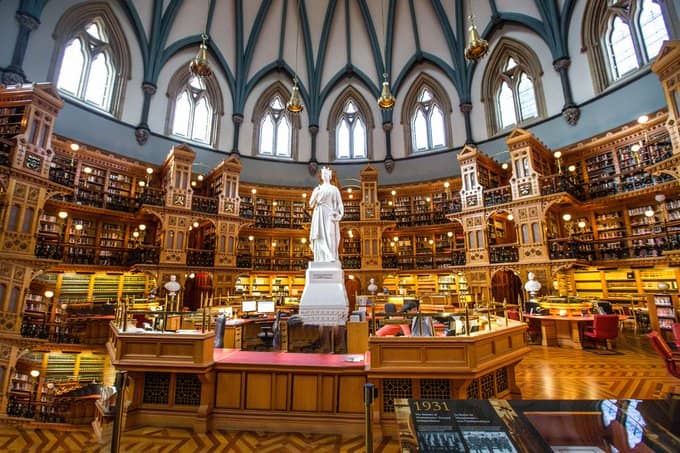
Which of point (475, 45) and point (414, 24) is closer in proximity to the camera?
point (475, 45)

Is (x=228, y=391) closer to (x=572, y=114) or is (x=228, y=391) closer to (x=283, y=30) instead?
(x=572, y=114)

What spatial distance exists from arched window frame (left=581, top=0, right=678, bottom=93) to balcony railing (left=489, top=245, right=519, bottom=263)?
7.41 meters

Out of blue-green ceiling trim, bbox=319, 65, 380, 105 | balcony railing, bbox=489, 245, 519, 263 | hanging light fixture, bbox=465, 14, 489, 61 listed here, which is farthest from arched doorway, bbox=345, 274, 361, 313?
hanging light fixture, bbox=465, 14, 489, 61

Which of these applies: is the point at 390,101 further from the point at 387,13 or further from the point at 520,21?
the point at 387,13

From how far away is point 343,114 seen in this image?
2047 centimetres

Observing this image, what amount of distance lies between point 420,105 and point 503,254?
1053 cm

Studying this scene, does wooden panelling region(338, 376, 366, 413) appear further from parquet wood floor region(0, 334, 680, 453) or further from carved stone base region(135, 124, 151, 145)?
carved stone base region(135, 124, 151, 145)

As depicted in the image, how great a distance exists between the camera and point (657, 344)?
490 centimetres

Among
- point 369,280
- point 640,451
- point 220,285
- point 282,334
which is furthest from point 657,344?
point 220,285

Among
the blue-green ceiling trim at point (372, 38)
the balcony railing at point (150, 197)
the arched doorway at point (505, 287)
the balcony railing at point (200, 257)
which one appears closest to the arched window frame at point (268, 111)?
the blue-green ceiling trim at point (372, 38)

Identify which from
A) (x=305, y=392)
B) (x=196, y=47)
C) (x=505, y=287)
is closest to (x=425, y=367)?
(x=305, y=392)

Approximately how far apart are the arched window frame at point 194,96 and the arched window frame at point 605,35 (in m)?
17.9

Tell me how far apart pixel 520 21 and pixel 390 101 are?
11022 millimetres

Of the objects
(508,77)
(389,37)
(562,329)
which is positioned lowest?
(562,329)
